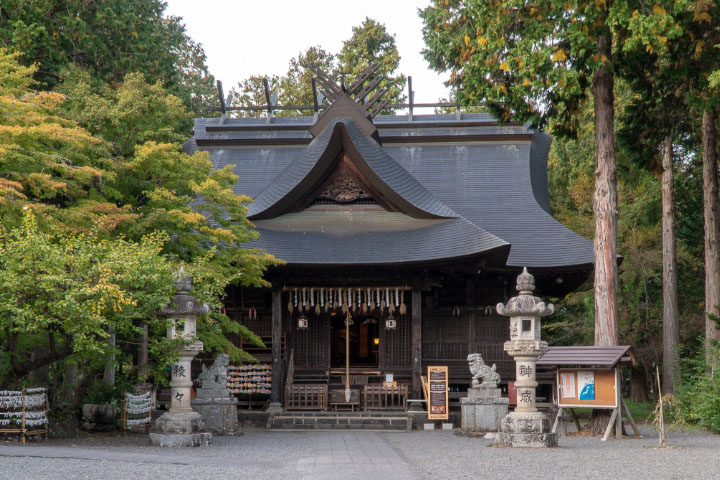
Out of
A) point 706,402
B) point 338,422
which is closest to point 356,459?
point 338,422

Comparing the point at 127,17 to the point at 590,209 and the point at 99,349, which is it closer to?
the point at 99,349

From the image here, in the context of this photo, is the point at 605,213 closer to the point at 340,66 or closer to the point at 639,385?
the point at 639,385

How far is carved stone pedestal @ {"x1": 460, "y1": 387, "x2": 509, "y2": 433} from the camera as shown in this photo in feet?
48.9

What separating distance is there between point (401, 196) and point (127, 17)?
27.4ft

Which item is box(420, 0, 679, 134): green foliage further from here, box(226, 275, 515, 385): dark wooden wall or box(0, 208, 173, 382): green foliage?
box(0, 208, 173, 382): green foliage

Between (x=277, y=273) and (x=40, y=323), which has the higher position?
(x=277, y=273)

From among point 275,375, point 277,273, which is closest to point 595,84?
point 277,273

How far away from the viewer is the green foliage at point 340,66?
3809 centimetres

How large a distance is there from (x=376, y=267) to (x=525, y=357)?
642cm

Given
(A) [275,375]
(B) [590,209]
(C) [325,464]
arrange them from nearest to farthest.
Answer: (C) [325,464] → (A) [275,375] → (B) [590,209]

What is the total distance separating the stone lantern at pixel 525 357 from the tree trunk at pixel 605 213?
281 cm

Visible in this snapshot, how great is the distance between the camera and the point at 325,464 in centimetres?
1036

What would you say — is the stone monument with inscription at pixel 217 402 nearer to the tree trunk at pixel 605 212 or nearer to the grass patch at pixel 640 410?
the tree trunk at pixel 605 212

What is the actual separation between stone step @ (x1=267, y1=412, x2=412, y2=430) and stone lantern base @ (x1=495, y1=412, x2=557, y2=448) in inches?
208
